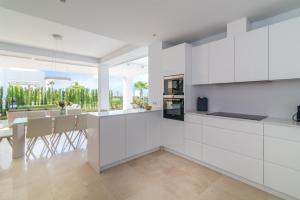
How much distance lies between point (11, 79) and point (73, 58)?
6248mm

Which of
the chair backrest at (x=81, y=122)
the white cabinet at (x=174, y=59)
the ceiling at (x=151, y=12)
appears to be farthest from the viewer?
the chair backrest at (x=81, y=122)

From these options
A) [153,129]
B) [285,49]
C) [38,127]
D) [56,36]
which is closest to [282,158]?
[285,49]

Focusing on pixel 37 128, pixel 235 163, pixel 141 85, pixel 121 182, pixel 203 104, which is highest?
pixel 141 85

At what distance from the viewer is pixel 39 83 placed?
370 inches

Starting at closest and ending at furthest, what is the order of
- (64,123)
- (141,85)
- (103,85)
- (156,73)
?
(64,123) → (156,73) → (103,85) → (141,85)

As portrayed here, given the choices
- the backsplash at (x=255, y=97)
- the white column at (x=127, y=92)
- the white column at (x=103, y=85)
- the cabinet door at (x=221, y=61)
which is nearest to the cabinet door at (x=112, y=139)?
the backsplash at (x=255, y=97)

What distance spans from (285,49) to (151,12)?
5.90ft

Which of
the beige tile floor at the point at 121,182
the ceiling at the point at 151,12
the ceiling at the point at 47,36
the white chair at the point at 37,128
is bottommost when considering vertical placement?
the beige tile floor at the point at 121,182

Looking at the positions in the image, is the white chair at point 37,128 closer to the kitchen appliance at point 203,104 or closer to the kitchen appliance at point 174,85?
the kitchen appliance at point 174,85

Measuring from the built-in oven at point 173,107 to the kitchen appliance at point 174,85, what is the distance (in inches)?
3.3

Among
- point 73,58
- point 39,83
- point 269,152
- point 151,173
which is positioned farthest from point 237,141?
point 39,83

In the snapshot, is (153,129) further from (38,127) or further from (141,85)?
(141,85)

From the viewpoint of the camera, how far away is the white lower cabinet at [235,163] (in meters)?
1.92

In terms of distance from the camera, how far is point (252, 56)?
6.88 feet
